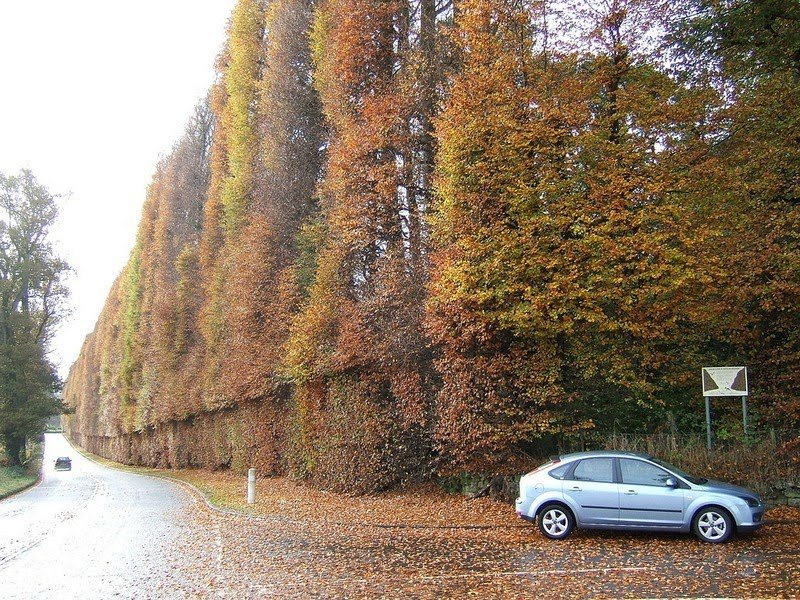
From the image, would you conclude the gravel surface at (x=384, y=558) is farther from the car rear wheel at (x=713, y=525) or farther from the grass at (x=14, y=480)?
the grass at (x=14, y=480)

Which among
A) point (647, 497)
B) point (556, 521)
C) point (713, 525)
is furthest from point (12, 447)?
point (713, 525)

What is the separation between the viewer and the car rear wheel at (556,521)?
11.5 meters

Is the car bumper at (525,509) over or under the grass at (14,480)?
over

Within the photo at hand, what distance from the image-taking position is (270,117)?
26578 mm

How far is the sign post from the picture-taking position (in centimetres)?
1313

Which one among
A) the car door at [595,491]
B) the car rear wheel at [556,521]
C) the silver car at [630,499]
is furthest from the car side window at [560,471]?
the car rear wheel at [556,521]

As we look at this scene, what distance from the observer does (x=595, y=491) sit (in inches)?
446

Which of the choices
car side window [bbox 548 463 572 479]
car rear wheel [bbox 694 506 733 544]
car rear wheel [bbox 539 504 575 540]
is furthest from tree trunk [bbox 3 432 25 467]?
car rear wheel [bbox 694 506 733 544]

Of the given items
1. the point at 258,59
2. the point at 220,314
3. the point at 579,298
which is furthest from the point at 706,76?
the point at 220,314

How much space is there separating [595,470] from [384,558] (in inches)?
153

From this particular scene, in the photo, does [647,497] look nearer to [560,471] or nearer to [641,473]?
[641,473]

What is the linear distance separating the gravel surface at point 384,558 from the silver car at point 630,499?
0.32 meters

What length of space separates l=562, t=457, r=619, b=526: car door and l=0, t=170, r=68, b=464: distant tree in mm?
41075

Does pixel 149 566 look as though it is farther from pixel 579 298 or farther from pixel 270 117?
pixel 270 117
